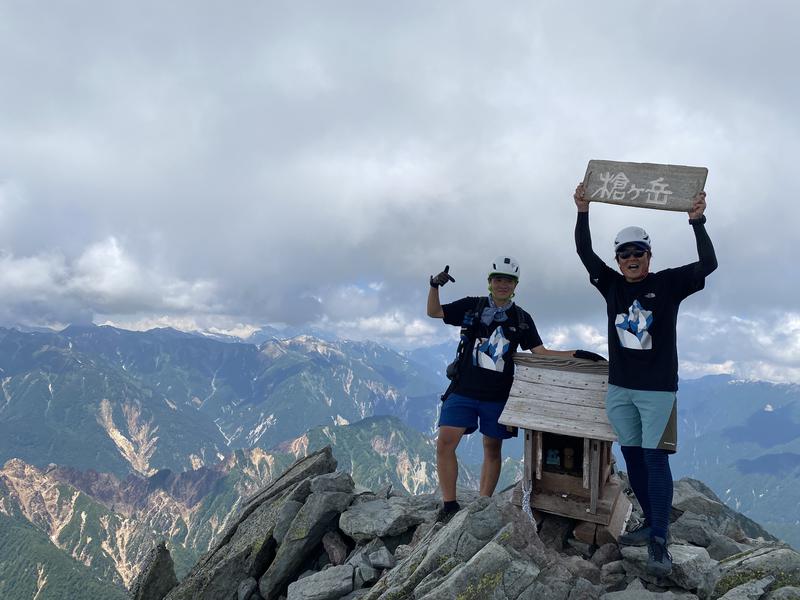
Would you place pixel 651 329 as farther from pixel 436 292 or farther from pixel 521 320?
pixel 436 292

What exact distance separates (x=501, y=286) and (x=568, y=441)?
144 inches

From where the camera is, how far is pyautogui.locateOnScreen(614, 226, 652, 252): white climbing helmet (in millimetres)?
8805

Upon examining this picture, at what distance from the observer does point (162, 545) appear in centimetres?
1562

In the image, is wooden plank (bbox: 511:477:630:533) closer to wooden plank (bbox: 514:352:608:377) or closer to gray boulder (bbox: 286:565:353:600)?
wooden plank (bbox: 514:352:608:377)

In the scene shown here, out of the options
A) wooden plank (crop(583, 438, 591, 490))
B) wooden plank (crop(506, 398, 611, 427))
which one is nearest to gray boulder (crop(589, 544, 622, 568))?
wooden plank (crop(583, 438, 591, 490))

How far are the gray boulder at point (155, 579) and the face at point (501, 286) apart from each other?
12.5m

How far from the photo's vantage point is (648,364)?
850 centimetres

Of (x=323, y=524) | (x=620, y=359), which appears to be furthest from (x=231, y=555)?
(x=620, y=359)

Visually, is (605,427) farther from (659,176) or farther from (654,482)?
(659,176)

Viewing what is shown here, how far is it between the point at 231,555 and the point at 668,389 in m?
11.5

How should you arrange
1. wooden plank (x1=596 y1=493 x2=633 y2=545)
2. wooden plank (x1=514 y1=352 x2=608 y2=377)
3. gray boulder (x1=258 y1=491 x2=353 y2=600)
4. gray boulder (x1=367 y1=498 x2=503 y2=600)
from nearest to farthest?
gray boulder (x1=367 y1=498 x2=503 y2=600)
wooden plank (x1=596 y1=493 x2=633 y2=545)
wooden plank (x1=514 y1=352 x2=608 y2=377)
gray boulder (x1=258 y1=491 x2=353 y2=600)

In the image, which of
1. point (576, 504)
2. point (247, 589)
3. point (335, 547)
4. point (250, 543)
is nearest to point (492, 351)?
point (576, 504)

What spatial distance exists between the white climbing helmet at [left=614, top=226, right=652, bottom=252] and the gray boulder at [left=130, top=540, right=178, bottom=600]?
49.8ft

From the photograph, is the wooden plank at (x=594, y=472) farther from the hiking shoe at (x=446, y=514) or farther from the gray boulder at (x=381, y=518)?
the gray boulder at (x=381, y=518)
